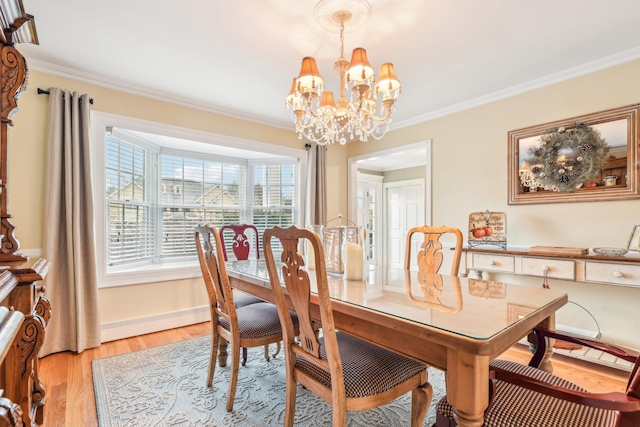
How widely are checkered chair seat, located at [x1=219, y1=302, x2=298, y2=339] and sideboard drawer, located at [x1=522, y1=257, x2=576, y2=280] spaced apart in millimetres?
1929

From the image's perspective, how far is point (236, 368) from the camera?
1883 millimetres

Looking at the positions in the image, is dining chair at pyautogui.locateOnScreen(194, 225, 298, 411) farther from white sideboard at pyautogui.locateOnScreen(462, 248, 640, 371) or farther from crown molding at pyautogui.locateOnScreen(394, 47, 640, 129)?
crown molding at pyautogui.locateOnScreen(394, 47, 640, 129)

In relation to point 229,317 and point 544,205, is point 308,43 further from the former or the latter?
point 544,205

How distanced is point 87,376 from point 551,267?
11.8 ft

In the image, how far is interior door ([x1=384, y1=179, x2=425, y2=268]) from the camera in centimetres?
622

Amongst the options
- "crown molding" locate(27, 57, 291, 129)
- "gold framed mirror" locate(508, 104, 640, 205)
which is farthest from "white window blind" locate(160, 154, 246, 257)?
"gold framed mirror" locate(508, 104, 640, 205)

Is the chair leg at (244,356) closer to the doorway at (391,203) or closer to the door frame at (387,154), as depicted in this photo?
the door frame at (387,154)

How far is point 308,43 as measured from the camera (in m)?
2.31

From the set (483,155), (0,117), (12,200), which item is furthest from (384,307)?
(12,200)

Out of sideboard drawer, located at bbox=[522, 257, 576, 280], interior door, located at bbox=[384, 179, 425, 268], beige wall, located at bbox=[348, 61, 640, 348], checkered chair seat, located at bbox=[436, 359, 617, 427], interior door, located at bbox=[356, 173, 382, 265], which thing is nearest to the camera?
checkered chair seat, located at bbox=[436, 359, 617, 427]

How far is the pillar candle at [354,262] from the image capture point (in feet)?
5.89

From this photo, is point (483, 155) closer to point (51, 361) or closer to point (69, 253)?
point (69, 253)

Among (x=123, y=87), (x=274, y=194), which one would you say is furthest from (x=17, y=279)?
(x=274, y=194)

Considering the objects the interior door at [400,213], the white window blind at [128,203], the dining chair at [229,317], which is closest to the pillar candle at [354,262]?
the dining chair at [229,317]
